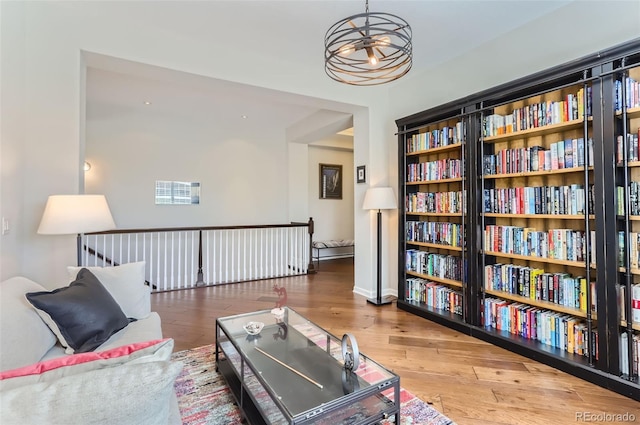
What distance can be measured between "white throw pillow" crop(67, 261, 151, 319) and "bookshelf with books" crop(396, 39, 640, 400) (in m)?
2.75

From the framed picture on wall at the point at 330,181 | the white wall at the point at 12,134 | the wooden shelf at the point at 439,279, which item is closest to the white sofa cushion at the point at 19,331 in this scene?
the white wall at the point at 12,134

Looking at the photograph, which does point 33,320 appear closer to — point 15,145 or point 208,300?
point 15,145

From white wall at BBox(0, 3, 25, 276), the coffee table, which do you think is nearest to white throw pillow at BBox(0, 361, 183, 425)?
the coffee table

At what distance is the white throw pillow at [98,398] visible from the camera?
0.72 meters

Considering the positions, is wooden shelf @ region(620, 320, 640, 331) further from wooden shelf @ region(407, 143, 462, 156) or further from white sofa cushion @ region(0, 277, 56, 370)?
white sofa cushion @ region(0, 277, 56, 370)

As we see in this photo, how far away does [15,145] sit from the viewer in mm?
2348

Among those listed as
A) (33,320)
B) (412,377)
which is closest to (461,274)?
(412,377)

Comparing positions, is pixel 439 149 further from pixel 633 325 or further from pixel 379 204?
pixel 633 325

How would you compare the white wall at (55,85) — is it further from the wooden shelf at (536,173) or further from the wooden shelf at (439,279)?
the wooden shelf at (439,279)

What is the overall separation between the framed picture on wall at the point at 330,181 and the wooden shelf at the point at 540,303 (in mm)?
5056

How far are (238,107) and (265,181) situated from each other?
188cm

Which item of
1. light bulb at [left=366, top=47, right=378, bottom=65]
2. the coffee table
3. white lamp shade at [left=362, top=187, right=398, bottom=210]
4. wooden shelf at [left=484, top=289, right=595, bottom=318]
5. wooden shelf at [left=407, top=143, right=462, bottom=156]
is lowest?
the coffee table

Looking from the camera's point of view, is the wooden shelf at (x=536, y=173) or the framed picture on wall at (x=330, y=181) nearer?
the wooden shelf at (x=536, y=173)

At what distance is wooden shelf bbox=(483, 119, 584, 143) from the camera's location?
2.35 m
